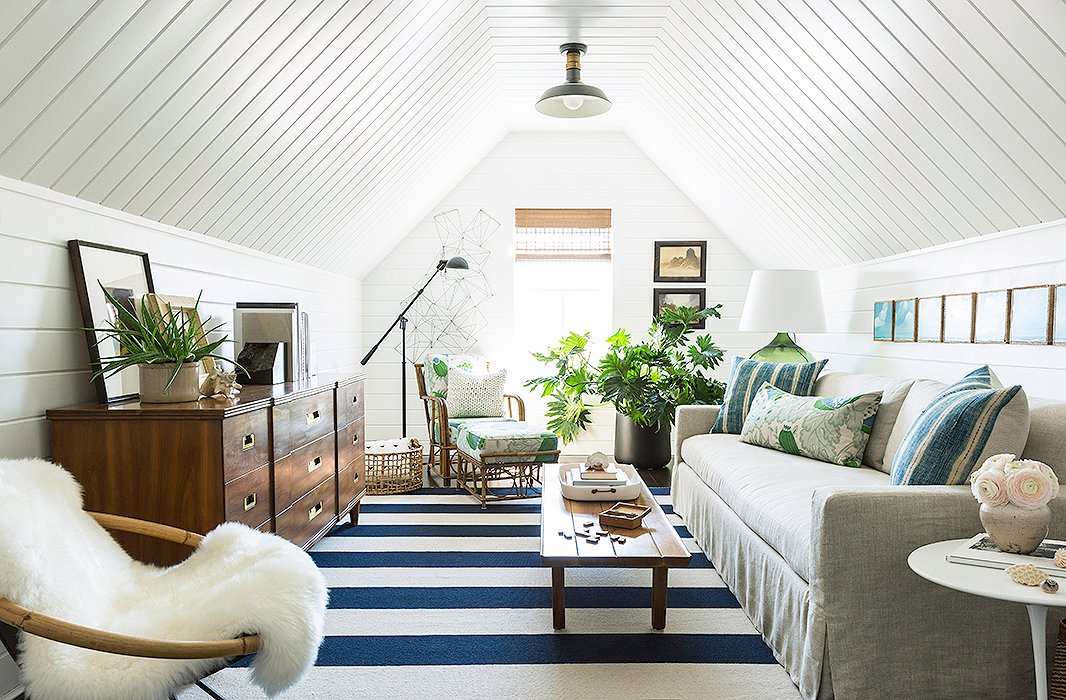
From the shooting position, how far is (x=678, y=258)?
20.3ft

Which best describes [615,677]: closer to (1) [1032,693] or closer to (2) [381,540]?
(1) [1032,693]

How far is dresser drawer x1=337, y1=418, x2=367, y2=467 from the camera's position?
3826 mm

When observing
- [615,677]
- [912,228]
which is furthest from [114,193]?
[912,228]

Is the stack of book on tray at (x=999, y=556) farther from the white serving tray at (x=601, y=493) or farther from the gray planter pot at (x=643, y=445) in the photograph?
the gray planter pot at (x=643, y=445)

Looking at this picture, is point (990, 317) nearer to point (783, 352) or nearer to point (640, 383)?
point (783, 352)

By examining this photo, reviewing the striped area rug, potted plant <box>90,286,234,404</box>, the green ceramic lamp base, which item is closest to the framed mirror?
potted plant <box>90,286,234,404</box>

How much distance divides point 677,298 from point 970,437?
158 inches

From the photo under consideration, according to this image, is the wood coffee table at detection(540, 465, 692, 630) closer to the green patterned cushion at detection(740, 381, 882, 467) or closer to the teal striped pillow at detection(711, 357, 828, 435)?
the green patterned cushion at detection(740, 381, 882, 467)

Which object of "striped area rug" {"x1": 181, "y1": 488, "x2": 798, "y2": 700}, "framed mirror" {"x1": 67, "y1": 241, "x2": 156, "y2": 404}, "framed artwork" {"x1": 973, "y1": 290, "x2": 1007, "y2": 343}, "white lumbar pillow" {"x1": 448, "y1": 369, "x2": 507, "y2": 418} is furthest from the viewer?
"white lumbar pillow" {"x1": 448, "y1": 369, "x2": 507, "y2": 418}

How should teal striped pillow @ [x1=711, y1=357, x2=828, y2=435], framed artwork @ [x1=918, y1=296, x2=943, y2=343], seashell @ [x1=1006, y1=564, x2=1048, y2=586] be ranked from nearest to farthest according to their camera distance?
1. seashell @ [x1=1006, y1=564, x2=1048, y2=586]
2. framed artwork @ [x1=918, y1=296, x2=943, y2=343]
3. teal striped pillow @ [x1=711, y1=357, x2=828, y2=435]

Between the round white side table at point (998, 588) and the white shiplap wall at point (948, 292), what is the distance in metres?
1.37

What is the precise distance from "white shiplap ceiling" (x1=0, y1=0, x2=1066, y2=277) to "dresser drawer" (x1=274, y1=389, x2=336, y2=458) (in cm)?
86

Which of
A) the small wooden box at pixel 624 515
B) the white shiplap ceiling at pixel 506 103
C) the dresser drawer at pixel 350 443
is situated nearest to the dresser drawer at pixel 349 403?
the dresser drawer at pixel 350 443

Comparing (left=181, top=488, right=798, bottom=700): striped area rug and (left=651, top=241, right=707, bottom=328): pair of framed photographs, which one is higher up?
(left=651, top=241, right=707, bottom=328): pair of framed photographs
